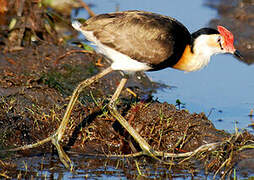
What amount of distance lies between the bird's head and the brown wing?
9.6 inches

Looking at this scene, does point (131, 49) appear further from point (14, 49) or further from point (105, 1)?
point (105, 1)

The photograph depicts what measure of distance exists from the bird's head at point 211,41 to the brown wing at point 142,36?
0.24m

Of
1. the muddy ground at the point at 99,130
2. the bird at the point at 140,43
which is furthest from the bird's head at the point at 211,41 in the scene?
the muddy ground at the point at 99,130

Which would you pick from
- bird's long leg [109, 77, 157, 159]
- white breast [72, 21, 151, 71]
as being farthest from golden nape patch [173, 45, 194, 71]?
bird's long leg [109, 77, 157, 159]

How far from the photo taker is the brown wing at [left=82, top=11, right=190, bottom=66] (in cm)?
573

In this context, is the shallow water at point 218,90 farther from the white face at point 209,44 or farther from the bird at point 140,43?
the bird at point 140,43

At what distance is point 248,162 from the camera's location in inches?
224

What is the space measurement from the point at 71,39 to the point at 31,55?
1.26 m

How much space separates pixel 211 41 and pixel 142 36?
2.54ft

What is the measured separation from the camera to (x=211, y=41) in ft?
20.0

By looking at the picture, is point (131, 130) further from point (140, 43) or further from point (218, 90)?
point (218, 90)

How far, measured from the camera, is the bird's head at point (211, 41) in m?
6.02

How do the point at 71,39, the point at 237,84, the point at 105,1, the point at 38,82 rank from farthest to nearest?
the point at 105,1, the point at 71,39, the point at 237,84, the point at 38,82

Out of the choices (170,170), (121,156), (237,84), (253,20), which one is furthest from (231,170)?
(253,20)
